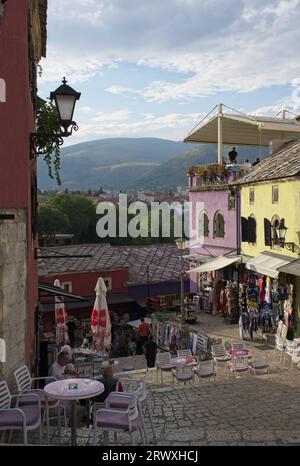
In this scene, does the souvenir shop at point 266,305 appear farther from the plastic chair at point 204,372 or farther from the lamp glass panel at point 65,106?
the lamp glass panel at point 65,106

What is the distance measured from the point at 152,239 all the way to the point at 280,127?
161 ft

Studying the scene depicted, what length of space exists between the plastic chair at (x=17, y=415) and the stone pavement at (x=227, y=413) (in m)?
0.75

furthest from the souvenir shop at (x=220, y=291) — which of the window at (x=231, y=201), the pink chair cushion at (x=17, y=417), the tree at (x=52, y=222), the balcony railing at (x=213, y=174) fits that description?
the tree at (x=52, y=222)

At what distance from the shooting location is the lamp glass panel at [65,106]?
7887mm

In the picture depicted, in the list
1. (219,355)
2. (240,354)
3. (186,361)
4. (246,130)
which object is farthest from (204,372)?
(246,130)

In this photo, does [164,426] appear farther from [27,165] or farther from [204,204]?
[204,204]

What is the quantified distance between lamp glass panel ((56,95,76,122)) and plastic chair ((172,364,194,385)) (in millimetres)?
6365

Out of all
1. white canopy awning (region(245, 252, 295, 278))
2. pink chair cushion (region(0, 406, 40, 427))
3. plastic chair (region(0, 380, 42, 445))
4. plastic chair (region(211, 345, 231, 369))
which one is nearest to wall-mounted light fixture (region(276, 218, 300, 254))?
white canopy awning (region(245, 252, 295, 278))

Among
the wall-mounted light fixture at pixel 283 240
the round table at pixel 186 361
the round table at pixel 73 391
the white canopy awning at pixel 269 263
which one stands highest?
the wall-mounted light fixture at pixel 283 240

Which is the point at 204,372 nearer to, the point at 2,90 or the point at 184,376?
the point at 184,376

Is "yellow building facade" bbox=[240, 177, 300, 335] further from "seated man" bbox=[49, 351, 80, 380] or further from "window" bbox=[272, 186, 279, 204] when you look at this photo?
"seated man" bbox=[49, 351, 80, 380]

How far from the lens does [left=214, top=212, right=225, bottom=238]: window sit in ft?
76.2

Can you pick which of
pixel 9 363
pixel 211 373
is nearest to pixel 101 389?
pixel 9 363

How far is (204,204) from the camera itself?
80.6 feet
